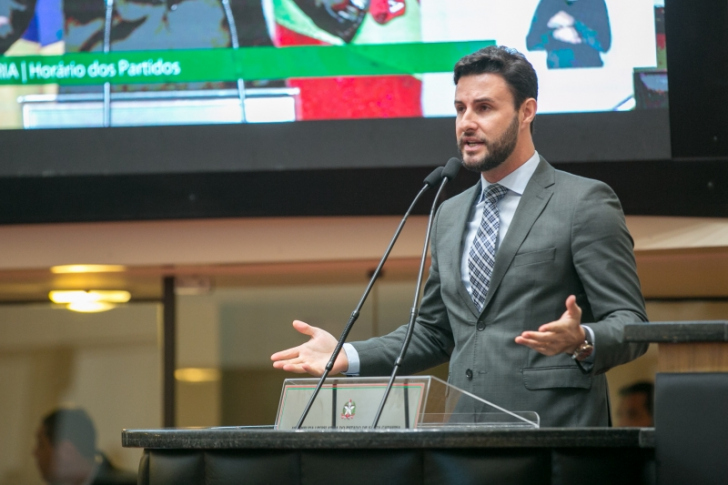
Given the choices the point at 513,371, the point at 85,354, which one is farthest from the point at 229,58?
the point at 513,371

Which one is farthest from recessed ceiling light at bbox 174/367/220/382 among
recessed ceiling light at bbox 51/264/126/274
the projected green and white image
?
the projected green and white image

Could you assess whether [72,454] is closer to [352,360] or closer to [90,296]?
[90,296]

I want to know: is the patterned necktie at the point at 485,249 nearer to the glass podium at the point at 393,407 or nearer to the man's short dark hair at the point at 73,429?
the glass podium at the point at 393,407

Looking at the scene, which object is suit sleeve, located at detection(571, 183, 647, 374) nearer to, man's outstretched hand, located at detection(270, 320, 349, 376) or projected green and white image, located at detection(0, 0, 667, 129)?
man's outstretched hand, located at detection(270, 320, 349, 376)

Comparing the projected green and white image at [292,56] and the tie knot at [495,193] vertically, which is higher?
the projected green and white image at [292,56]

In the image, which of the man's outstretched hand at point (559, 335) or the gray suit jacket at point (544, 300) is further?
the gray suit jacket at point (544, 300)

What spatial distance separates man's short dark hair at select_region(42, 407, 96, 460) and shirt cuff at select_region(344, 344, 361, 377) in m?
4.05

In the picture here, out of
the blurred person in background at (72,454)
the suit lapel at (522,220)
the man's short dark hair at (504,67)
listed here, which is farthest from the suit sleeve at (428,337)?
the blurred person in background at (72,454)

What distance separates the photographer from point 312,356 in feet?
5.98

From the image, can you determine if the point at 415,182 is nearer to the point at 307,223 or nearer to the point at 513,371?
the point at 307,223

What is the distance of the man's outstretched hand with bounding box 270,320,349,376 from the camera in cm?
178

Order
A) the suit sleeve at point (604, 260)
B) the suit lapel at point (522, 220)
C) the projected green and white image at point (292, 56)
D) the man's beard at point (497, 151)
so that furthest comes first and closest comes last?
the projected green and white image at point (292, 56)
the man's beard at point (497, 151)
the suit lapel at point (522, 220)
the suit sleeve at point (604, 260)

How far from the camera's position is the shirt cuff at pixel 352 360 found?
1862mm

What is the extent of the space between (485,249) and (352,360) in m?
0.39
